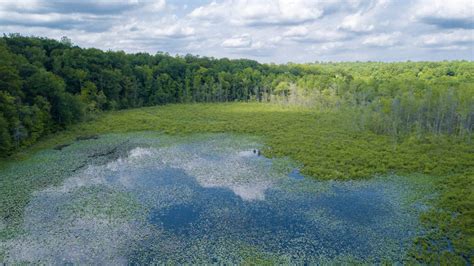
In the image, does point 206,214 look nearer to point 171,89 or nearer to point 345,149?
point 345,149

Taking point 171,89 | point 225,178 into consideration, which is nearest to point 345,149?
point 225,178

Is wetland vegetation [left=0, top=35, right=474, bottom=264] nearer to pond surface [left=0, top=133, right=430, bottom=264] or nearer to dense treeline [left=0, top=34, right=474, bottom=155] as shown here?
pond surface [left=0, top=133, right=430, bottom=264]

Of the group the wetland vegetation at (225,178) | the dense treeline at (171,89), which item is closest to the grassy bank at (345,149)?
the wetland vegetation at (225,178)

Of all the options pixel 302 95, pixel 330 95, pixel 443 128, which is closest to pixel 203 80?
pixel 302 95

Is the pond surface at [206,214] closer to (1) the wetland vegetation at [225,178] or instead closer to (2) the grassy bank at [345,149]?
(1) the wetland vegetation at [225,178]

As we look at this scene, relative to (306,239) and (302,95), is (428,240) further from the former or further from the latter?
(302,95)

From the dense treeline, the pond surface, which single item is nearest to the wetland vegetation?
the pond surface
